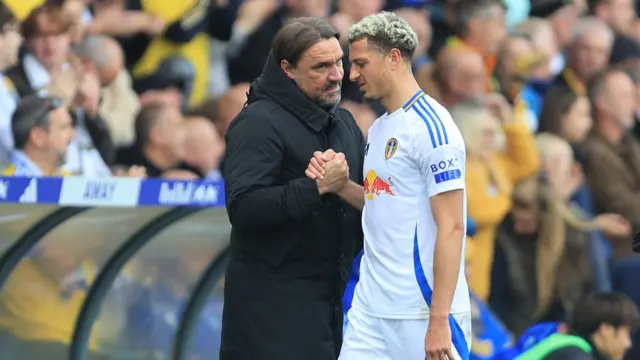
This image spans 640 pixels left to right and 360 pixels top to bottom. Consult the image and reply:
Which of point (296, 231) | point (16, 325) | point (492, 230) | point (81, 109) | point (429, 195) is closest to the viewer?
point (429, 195)

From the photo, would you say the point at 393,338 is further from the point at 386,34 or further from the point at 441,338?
the point at 386,34

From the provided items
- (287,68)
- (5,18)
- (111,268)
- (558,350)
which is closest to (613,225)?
(558,350)

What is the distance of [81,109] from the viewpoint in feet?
26.0

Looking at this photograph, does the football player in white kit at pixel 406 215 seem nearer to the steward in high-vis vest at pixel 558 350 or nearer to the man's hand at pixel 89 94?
the steward in high-vis vest at pixel 558 350

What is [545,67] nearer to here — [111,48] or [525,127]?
[525,127]

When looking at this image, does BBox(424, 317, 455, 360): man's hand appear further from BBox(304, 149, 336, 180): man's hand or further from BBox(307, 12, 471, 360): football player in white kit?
BBox(304, 149, 336, 180): man's hand

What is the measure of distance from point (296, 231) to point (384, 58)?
0.69 m

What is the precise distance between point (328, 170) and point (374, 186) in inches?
6.7

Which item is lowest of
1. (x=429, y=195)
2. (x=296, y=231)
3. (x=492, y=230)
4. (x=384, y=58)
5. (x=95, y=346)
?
(x=492, y=230)

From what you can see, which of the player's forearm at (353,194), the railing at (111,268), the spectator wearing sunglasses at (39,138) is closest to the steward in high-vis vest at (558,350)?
the player's forearm at (353,194)

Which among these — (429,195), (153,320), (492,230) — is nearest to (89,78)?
(153,320)

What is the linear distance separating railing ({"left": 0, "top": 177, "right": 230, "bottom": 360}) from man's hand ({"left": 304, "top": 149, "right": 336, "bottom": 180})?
1.30 meters

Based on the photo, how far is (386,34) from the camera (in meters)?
4.76

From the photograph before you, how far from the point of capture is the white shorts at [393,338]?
15.4 ft
